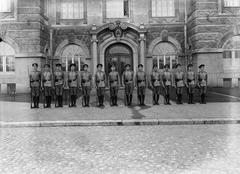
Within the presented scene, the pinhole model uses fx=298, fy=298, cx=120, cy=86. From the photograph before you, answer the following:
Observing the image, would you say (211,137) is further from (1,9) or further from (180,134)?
(1,9)

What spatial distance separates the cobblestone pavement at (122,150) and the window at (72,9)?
584 inches

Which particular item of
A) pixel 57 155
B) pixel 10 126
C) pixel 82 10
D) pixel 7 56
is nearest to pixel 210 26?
pixel 82 10

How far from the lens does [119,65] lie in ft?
69.6

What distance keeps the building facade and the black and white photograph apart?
6 cm

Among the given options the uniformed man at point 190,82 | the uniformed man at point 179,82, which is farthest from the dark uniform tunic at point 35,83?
the uniformed man at point 190,82

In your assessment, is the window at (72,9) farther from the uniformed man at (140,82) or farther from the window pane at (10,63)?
the uniformed man at (140,82)

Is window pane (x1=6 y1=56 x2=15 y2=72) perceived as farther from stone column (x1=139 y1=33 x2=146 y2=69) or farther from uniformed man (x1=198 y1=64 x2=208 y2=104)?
uniformed man (x1=198 y1=64 x2=208 y2=104)

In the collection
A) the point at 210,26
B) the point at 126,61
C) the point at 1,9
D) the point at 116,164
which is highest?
the point at 1,9

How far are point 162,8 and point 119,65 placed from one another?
16.5 ft

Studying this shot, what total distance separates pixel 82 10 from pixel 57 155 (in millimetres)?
17539

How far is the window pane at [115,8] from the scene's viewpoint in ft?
69.1

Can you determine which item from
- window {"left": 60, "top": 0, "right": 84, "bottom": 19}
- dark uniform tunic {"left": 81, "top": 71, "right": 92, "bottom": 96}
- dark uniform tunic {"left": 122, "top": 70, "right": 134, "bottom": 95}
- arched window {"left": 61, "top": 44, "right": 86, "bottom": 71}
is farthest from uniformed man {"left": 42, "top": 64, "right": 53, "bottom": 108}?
window {"left": 60, "top": 0, "right": 84, "bottom": 19}

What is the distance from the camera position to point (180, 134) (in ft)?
21.7

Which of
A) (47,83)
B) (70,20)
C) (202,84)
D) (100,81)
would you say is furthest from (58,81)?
(70,20)
